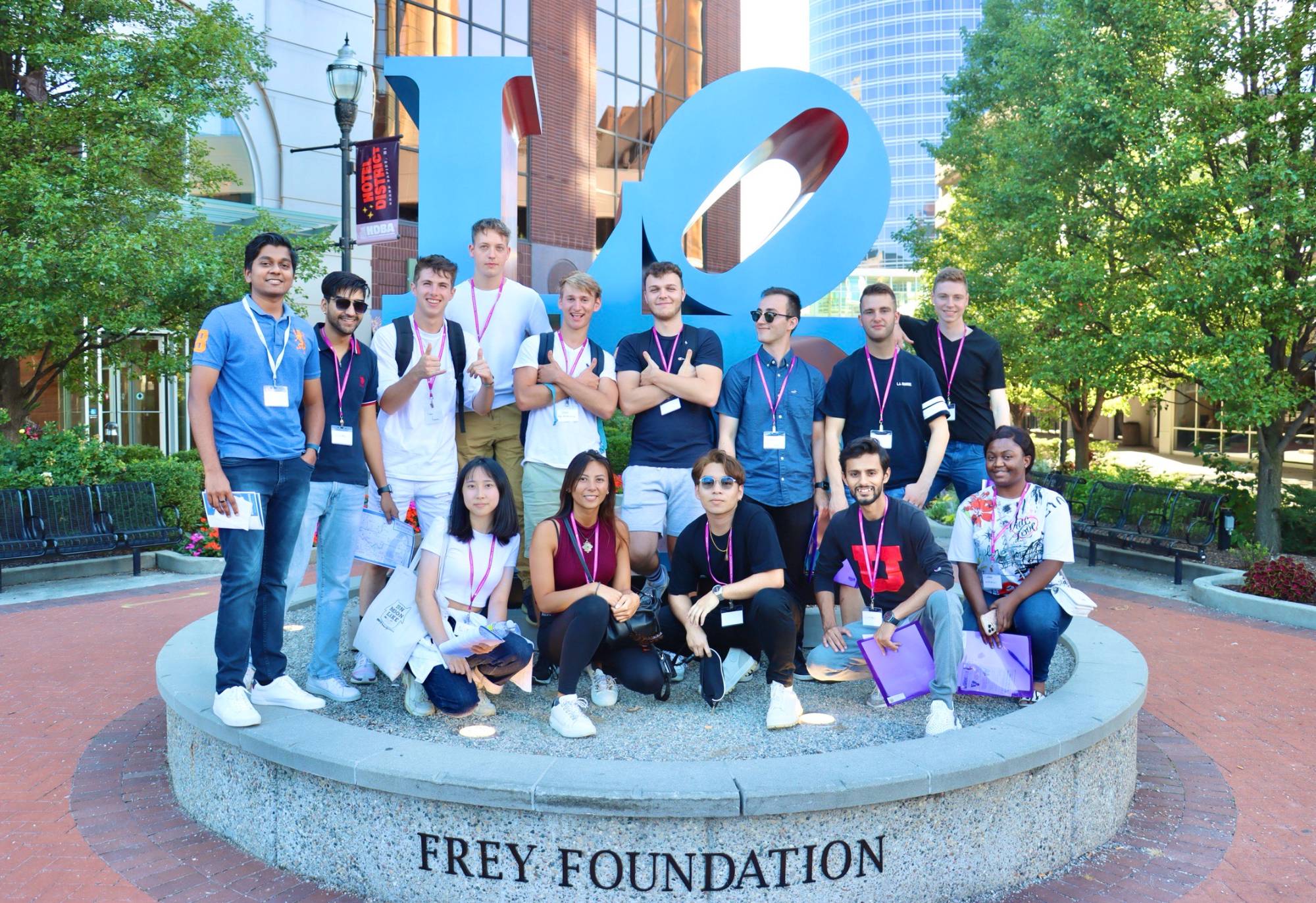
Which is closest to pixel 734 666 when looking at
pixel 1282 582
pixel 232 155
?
pixel 1282 582

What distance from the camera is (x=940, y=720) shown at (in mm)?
4129

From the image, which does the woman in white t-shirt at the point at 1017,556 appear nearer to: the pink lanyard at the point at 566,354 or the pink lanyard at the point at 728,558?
the pink lanyard at the point at 728,558

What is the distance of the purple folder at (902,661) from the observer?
4359mm

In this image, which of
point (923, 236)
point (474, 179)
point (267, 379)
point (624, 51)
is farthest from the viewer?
point (624, 51)

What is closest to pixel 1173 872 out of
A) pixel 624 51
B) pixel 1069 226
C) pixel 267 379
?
pixel 267 379

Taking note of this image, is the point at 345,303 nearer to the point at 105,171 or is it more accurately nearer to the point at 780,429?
the point at 780,429

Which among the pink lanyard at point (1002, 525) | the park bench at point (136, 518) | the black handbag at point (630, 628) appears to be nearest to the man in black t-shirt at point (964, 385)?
the pink lanyard at point (1002, 525)

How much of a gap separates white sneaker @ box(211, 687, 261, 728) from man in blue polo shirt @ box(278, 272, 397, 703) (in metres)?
0.73

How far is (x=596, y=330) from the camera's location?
265 inches

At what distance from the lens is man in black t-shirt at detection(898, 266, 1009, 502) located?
5605 millimetres

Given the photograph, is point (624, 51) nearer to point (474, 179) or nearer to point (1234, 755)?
point (474, 179)

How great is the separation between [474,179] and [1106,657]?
4.80 metres

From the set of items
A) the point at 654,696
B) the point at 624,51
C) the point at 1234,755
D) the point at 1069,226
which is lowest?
the point at 1234,755

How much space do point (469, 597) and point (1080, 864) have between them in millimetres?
2807
